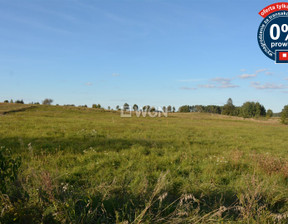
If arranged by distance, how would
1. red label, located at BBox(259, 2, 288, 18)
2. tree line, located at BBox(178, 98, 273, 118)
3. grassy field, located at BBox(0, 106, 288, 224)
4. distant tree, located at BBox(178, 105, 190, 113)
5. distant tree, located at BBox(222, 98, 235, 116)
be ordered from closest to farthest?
1. grassy field, located at BBox(0, 106, 288, 224)
2. red label, located at BBox(259, 2, 288, 18)
3. tree line, located at BBox(178, 98, 273, 118)
4. distant tree, located at BBox(222, 98, 235, 116)
5. distant tree, located at BBox(178, 105, 190, 113)

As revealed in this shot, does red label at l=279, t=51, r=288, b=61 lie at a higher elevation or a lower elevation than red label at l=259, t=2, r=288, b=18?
lower

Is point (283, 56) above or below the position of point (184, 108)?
above

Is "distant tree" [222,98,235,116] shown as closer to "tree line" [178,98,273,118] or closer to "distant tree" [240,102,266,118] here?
"tree line" [178,98,273,118]

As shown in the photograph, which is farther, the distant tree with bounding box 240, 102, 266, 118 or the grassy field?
the distant tree with bounding box 240, 102, 266, 118

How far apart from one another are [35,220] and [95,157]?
501cm

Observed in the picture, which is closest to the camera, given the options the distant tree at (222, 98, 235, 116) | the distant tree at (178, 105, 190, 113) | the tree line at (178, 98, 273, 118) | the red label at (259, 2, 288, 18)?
the red label at (259, 2, 288, 18)

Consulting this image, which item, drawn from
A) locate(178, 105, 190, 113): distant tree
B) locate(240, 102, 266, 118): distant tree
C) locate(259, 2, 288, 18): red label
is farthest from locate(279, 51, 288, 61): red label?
locate(178, 105, 190, 113): distant tree

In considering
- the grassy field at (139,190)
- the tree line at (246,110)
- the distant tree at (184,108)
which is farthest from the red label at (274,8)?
the distant tree at (184,108)

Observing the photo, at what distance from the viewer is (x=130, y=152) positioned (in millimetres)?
9383

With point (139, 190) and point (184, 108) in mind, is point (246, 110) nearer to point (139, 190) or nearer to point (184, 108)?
point (184, 108)

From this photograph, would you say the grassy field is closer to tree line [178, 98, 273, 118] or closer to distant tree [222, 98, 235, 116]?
tree line [178, 98, 273, 118]

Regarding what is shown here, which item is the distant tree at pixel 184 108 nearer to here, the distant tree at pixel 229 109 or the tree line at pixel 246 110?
the tree line at pixel 246 110

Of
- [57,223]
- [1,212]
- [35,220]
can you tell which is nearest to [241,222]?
[57,223]

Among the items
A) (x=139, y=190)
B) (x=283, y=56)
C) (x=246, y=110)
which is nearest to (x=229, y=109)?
(x=246, y=110)
